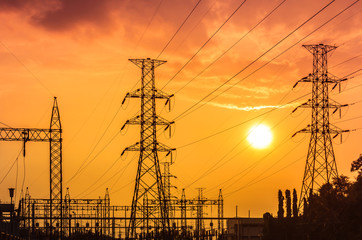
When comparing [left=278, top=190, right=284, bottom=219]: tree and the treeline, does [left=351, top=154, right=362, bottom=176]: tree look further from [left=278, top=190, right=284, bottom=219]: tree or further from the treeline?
[left=278, top=190, right=284, bottom=219]: tree

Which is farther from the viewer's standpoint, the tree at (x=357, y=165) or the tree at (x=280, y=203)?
the tree at (x=280, y=203)

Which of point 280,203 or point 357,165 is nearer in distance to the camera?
point 357,165

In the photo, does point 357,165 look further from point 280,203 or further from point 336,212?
point 280,203

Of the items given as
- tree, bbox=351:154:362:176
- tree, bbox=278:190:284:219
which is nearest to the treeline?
tree, bbox=351:154:362:176

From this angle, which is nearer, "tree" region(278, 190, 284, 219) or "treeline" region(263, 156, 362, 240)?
"treeline" region(263, 156, 362, 240)

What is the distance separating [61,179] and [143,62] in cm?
1248

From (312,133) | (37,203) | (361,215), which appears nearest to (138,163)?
(312,133)

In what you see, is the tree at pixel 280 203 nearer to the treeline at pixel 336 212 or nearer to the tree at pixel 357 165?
the treeline at pixel 336 212

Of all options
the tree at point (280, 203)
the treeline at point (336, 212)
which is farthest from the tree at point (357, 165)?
the tree at point (280, 203)

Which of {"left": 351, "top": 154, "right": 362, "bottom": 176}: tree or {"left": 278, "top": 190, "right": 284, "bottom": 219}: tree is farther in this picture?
{"left": 278, "top": 190, "right": 284, "bottom": 219}: tree

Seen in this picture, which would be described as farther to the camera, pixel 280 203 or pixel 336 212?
pixel 280 203

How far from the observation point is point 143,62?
214 feet

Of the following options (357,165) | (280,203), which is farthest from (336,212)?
(280,203)

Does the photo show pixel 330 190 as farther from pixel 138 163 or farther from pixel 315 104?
pixel 138 163
